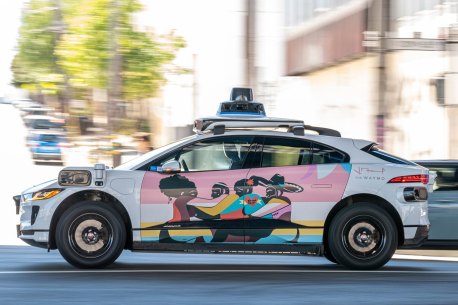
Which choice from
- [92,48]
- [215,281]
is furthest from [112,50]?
[215,281]

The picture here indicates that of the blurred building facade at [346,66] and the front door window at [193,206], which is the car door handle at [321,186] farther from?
the blurred building facade at [346,66]

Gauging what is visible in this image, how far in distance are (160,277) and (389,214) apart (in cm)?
263

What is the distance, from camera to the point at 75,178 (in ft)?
37.4

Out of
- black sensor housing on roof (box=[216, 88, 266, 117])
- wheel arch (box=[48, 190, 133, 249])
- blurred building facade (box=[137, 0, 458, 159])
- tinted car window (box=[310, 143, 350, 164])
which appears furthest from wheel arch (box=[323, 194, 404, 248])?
blurred building facade (box=[137, 0, 458, 159])

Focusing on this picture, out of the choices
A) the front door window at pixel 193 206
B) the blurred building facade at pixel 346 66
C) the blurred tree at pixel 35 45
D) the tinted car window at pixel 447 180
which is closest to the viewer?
the front door window at pixel 193 206

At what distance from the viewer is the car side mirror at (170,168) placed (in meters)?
11.3

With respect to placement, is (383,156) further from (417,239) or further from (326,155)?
(417,239)

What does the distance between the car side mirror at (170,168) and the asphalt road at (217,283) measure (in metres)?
1.02

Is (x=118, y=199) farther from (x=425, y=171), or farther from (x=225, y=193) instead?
(x=425, y=171)

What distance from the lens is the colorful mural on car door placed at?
1134 cm

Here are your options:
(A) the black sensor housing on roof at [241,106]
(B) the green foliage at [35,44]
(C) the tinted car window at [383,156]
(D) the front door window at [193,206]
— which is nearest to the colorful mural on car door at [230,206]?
(D) the front door window at [193,206]

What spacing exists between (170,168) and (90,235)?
1.05 metres

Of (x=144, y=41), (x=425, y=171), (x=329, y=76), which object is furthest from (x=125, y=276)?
(x=144, y=41)

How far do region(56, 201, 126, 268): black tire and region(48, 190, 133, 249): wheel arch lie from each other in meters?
0.11
